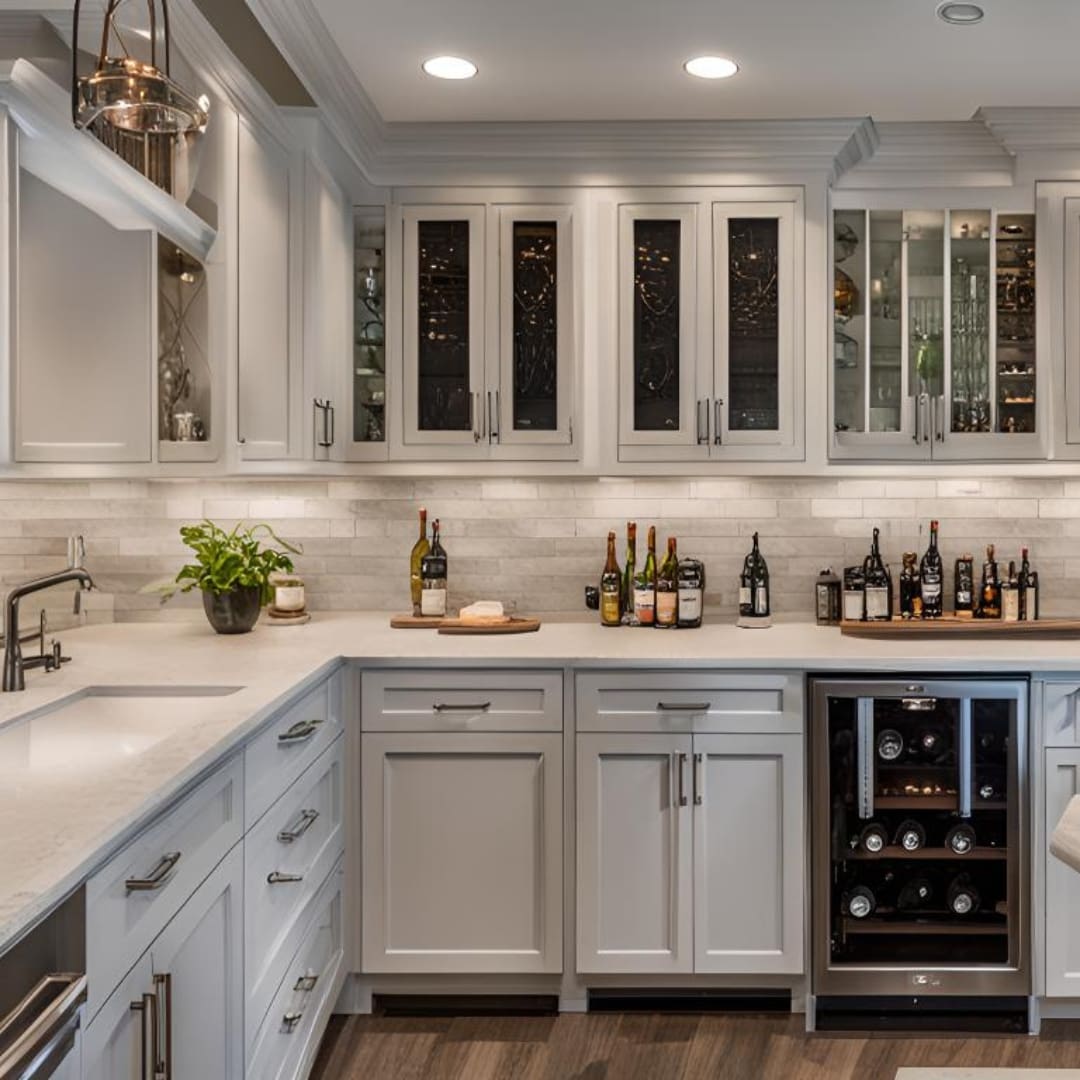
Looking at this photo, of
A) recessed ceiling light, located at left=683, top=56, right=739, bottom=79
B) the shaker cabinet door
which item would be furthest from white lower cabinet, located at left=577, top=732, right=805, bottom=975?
recessed ceiling light, located at left=683, top=56, right=739, bottom=79

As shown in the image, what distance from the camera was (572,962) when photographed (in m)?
2.93

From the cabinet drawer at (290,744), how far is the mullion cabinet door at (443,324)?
0.89m

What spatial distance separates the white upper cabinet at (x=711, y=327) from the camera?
329cm

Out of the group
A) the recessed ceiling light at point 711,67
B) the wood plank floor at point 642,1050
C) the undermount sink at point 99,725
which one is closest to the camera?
the undermount sink at point 99,725

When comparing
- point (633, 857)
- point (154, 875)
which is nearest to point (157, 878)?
point (154, 875)

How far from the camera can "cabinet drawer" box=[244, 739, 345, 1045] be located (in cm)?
206

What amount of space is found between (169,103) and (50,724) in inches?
47.2

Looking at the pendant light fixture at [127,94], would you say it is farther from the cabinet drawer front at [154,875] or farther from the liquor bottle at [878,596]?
the liquor bottle at [878,596]

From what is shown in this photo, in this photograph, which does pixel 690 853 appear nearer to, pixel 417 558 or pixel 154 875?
pixel 417 558

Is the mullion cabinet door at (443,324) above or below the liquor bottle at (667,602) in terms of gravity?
above

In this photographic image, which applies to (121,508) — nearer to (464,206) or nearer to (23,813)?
(464,206)

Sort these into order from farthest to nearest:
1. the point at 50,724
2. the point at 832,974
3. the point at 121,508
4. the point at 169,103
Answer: the point at 121,508 → the point at 832,974 → the point at 50,724 → the point at 169,103

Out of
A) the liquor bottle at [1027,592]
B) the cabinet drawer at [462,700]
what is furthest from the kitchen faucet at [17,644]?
the liquor bottle at [1027,592]

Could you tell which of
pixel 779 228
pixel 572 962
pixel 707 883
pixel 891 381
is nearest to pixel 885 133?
pixel 779 228
